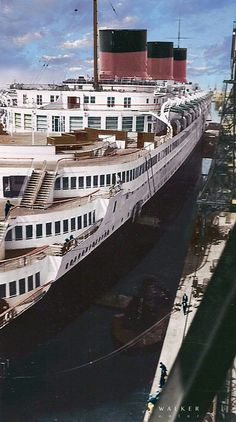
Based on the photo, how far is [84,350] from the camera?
76.5 ft

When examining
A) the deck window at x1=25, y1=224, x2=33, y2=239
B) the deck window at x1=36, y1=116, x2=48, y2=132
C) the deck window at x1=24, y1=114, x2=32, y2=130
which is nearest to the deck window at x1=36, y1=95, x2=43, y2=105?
the deck window at x1=24, y1=114, x2=32, y2=130

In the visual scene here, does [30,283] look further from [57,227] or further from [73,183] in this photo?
[73,183]

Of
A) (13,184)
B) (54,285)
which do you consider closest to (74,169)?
→ (13,184)

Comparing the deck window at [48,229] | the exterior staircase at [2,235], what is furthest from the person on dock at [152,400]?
the deck window at [48,229]

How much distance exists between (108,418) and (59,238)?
1159 cm

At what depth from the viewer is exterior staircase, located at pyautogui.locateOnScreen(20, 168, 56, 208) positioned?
89.9 ft

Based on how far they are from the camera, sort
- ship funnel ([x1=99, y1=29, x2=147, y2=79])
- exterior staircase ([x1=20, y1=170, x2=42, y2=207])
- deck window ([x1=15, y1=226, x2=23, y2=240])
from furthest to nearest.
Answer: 1. ship funnel ([x1=99, y1=29, x2=147, y2=79])
2. exterior staircase ([x1=20, y1=170, x2=42, y2=207])
3. deck window ([x1=15, y1=226, x2=23, y2=240])

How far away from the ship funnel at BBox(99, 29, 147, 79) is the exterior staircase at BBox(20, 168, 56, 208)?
120 feet

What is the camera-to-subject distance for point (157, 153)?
44.4 meters

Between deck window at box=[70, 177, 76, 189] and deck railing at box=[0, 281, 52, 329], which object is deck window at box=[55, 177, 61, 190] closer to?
deck window at box=[70, 177, 76, 189]

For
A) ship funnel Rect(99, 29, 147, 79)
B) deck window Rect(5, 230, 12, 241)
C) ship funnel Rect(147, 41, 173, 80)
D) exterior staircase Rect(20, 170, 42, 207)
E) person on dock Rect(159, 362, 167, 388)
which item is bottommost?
person on dock Rect(159, 362, 167, 388)

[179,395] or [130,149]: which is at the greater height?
[130,149]

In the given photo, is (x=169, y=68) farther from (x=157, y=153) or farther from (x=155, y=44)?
(x=157, y=153)

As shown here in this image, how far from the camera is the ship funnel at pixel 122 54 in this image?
6000cm
